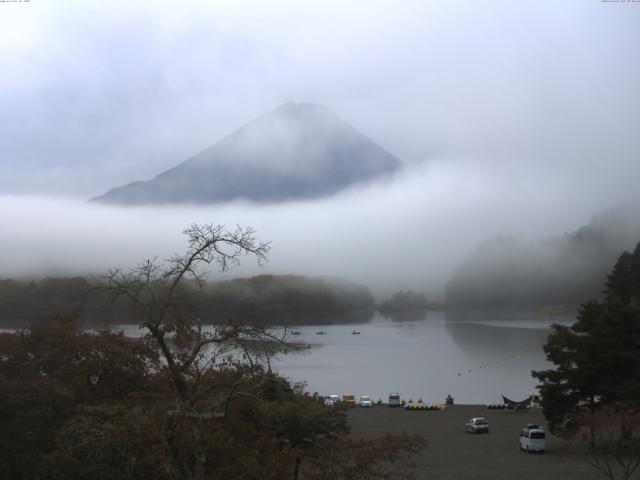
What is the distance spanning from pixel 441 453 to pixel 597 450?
413 cm

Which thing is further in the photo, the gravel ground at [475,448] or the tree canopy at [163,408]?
the gravel ground at [475,448]

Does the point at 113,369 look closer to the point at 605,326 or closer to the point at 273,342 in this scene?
the point at 273,342

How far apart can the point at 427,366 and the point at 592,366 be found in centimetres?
4193

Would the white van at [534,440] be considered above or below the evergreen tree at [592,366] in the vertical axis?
below

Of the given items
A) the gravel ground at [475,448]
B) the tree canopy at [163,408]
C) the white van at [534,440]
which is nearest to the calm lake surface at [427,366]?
the gravel ground at [475,448]

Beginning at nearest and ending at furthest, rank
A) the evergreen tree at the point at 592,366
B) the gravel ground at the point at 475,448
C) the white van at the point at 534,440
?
the gravel ground at the point at 475,448
the evergreen tree at the point at 592,366
the white van at the point at 534,440

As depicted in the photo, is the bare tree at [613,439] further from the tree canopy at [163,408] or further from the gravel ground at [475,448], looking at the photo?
the tree canopy at [163,408]

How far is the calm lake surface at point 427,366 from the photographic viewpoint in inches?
1679

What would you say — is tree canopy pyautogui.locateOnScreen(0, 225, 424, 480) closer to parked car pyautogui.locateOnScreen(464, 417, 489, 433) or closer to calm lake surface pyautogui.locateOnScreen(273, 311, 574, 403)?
parked car pyautogui.locateOnScreen(464, 417, 489, 433)

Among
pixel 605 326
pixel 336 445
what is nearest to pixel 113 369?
pixel 336 445

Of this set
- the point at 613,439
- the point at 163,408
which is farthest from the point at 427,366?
the point at 163,408

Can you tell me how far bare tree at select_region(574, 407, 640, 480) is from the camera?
44.7 feet

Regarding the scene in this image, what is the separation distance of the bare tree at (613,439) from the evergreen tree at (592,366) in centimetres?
129

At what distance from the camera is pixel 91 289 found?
5.95 meters
